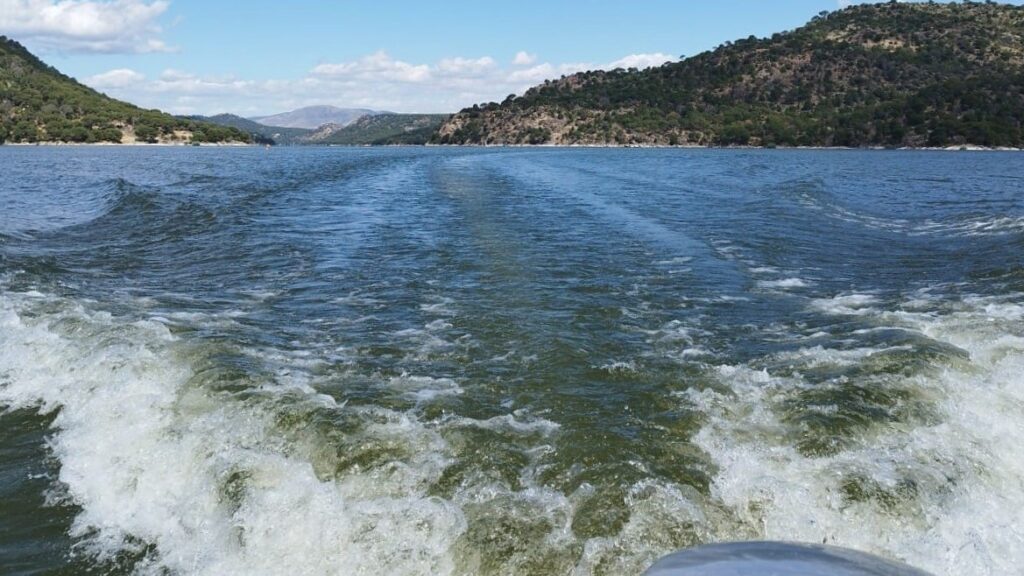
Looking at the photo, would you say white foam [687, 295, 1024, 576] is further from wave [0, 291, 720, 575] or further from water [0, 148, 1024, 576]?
wave [0, 291, 720, 575]

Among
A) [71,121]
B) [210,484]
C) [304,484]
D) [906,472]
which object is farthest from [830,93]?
[210,484]

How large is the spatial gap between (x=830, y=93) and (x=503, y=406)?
155155 mm

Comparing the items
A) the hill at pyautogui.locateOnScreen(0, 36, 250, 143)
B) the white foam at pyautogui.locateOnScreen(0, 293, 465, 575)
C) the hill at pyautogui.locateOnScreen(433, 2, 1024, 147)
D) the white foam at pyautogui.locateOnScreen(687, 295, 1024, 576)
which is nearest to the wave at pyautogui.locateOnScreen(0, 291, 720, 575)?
the white foam at pyautogui.locateOnScreen(0, 293, 465, 575)

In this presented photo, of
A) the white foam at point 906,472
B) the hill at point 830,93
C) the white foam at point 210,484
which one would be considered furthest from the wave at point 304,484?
the hill at point 830,93

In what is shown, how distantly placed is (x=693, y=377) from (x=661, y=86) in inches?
7197

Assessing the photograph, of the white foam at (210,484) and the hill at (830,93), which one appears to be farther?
the hill at (830,93)

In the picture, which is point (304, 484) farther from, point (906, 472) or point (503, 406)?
point (906, 472)

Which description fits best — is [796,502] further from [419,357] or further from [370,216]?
[370,216]

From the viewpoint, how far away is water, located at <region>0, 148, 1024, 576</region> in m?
4.97

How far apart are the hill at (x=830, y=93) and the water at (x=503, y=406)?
103 metres

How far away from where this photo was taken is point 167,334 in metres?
9.39

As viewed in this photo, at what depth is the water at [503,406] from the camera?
16.3 ft

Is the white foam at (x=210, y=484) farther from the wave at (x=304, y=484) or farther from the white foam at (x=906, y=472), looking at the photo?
the white foam at (x=906, y=472)

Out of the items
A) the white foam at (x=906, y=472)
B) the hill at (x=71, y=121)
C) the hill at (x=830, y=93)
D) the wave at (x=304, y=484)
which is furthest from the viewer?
the hill at (x=71, y=121)
